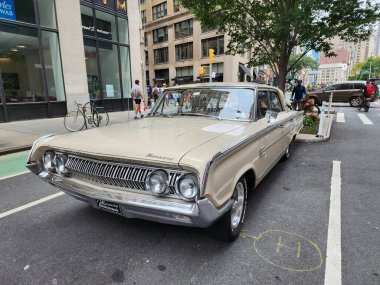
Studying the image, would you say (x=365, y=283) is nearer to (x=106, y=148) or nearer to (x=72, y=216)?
(x=106, y=148)

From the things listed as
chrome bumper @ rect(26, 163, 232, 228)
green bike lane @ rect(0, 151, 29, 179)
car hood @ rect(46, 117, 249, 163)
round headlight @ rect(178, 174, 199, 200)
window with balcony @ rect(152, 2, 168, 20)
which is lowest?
green bike lane @ rect(0, 151, 29, 179)

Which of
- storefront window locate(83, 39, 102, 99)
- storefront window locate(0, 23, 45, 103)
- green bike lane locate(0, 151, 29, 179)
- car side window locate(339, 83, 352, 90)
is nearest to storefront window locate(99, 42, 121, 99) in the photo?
storefront window locate(83, 39, 102, 99)

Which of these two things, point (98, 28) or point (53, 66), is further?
point (98, 28)

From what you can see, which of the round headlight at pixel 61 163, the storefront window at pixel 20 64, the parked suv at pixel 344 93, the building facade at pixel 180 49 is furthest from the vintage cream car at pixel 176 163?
the building facade at pixel 180 49

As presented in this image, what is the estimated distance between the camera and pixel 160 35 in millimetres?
41438

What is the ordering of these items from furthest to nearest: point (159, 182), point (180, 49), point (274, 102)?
1. point (180, 49)
2. point (274, 102)
3. point (159, 182)

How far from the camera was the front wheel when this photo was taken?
2.73 m

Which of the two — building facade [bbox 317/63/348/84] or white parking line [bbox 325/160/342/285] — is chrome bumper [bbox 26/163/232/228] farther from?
building facade [bbox 317/63/348/84]

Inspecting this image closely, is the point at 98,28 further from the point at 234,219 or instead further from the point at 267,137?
the point at 234,219

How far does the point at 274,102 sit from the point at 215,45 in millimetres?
32212

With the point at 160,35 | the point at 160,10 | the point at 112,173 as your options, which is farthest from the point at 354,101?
the point at 160,10

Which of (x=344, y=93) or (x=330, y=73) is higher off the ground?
(x=330, y=73)

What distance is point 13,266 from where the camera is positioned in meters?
2.62

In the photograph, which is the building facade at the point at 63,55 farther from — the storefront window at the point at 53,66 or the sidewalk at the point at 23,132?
the sidewalk at the point at 23,132
